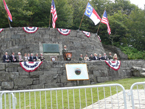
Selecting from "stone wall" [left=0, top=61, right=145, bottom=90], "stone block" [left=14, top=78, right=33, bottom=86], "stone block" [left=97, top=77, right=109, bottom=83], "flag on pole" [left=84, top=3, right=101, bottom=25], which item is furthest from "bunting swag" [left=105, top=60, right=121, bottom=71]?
"stone block" [left=14, top=78, right=33, bottom=86]

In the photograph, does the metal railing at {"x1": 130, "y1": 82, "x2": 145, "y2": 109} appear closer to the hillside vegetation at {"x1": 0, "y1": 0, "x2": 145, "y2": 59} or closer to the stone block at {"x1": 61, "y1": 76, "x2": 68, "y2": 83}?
the stone block at {"x1": 61, "y1": 76, "x2": 68, "y2": 83}

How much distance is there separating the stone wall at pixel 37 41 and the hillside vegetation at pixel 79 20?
22.6 feet

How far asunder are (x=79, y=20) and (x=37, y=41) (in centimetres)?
1501

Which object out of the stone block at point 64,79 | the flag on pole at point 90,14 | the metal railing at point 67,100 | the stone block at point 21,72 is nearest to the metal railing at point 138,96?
the metal railing at point 67,100

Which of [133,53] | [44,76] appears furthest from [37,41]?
[133,53]

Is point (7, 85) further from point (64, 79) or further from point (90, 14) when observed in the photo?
point (90, 14)

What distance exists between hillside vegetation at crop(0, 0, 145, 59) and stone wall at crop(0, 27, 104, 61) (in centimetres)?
689

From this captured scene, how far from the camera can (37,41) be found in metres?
16.2

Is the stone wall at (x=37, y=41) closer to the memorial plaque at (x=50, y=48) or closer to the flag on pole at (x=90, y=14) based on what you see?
the memorial plaque at (x=50, y=48)

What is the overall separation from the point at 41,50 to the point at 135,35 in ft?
60.8

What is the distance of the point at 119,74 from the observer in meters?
13.1

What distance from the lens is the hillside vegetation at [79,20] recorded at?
77.0 feet

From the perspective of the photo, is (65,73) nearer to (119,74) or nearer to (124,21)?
(119,74)

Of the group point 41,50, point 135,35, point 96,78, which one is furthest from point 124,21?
point 96,78
